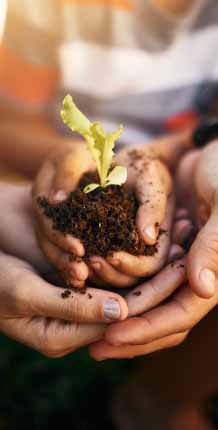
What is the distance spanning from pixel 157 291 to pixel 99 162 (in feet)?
1.04

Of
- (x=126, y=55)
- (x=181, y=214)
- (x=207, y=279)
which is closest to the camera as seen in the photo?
(x=207, y=279)

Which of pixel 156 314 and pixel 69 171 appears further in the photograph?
pixel 69 171

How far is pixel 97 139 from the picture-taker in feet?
3.83

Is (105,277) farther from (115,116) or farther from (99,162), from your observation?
(115,116)

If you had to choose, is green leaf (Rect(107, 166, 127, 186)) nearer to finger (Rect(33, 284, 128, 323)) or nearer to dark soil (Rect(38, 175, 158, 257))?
dark soil (Rect(38, 175, 158, 257))

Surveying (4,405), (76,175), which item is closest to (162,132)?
(76,175)

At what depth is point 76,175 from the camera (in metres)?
1.26

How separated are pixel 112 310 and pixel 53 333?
16cm

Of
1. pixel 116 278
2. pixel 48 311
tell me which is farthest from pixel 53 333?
pixel 116 278

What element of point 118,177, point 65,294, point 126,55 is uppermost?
point 126,55

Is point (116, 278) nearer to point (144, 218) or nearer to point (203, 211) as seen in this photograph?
point (144, 218)

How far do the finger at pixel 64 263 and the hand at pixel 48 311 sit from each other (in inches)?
1.3

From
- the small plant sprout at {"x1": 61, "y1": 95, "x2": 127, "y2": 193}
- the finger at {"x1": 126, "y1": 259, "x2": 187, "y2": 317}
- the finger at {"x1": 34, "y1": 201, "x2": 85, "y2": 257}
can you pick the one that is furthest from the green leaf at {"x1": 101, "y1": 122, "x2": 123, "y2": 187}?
the finger at {"x1": 126, "y1": 259, "x2": 187, "y2": 317}

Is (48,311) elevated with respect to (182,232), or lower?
lower
